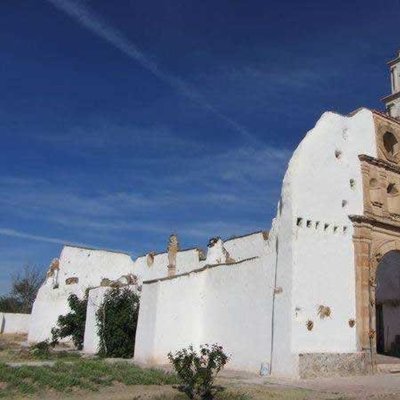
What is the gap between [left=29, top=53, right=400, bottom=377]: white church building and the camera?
13281mm

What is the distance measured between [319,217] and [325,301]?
2260 mm

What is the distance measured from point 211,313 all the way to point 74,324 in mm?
8407

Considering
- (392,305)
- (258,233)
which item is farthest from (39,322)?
(392,305)

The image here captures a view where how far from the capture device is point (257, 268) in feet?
48.0

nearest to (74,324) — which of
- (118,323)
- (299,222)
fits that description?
(118,323)

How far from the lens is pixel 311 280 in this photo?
13516 mm

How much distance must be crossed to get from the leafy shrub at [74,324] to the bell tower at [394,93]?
14.8 metres

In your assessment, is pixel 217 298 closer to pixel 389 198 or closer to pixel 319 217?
pixel 319 217

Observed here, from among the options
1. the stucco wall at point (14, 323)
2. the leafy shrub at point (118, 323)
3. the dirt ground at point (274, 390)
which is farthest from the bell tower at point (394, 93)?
the stucco wall at point (14, 323)

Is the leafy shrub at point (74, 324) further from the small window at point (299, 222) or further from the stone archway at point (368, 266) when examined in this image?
the stone archway at point (368, 266)

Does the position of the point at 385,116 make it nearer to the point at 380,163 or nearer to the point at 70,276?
the point at 380,163

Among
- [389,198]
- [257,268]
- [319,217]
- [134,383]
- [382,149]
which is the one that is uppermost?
[382,149]

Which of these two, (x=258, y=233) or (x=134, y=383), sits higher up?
(x=258, y=233)

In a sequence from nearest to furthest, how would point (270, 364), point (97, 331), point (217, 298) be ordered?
point (270, 364) → point (217, 298) → point (97, 331)
